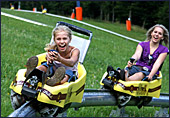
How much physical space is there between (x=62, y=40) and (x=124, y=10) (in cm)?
3891

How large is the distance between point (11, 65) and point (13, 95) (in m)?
3.17

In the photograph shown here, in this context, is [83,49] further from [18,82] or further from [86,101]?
[18,82]

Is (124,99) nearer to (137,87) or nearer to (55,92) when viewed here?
(137,87)

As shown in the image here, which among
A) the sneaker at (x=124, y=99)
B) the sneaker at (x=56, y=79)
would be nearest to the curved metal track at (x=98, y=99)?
the sneaker at (x=124, y=99)

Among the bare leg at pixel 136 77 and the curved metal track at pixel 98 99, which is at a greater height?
the bare leg at pixel 136 77

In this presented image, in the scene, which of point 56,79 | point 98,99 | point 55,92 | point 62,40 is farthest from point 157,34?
point 55,92

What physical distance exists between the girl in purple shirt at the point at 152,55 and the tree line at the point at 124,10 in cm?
3012

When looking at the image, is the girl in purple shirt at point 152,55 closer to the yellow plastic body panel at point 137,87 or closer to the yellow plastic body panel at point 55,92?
the yellow plastic body panel at point 137,87

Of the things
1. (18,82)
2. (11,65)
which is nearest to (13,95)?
(18,82)

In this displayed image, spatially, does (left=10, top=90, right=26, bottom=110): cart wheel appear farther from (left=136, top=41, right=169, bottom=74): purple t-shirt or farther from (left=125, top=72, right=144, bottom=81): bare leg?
(left=136, top=41, right=169, bottom=74): purple t-shirt

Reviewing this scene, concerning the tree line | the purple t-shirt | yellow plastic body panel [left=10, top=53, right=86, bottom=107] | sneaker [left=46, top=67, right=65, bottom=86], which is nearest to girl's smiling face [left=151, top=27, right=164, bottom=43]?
the purple t-shirt

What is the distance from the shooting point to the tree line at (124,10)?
A: 3494cm

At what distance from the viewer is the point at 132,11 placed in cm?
3881

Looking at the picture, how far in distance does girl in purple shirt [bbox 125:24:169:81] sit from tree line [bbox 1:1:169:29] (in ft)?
98.8
